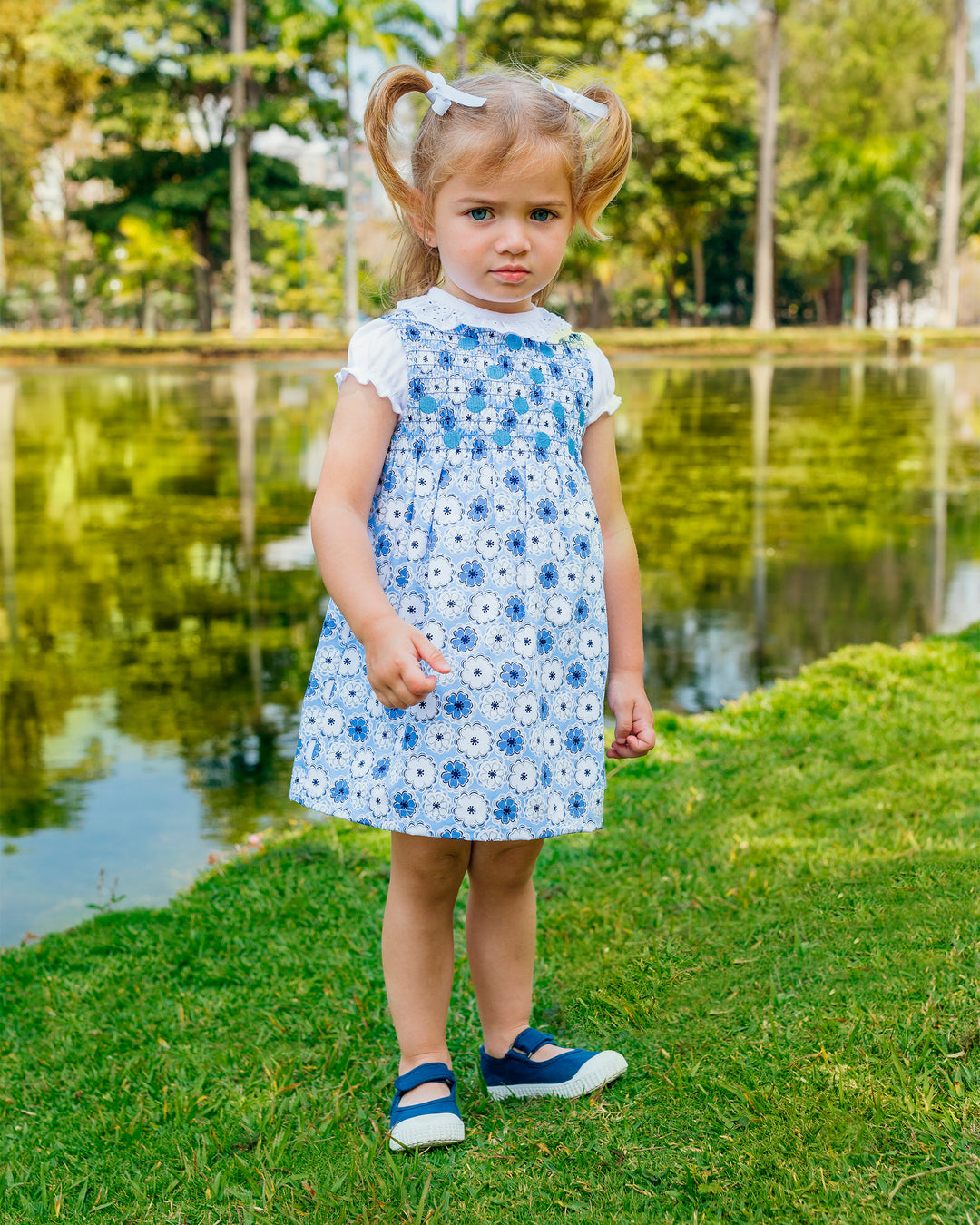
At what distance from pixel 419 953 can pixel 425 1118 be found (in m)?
0.24

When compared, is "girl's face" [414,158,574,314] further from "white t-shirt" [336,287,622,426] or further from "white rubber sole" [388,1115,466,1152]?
"white rubber sole" [388,1115,466,1152]

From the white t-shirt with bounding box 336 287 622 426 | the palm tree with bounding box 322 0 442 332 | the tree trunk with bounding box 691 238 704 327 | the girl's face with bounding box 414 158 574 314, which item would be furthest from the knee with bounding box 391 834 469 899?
the tree trunk with bounding box 691 238 704 327

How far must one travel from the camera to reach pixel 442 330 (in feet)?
6.42

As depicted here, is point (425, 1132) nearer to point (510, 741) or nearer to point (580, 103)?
point (510, 741)

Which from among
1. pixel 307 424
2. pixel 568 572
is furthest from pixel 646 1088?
pixel 307 424

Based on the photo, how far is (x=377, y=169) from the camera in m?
2.06

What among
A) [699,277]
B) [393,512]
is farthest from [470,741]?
[699,277]

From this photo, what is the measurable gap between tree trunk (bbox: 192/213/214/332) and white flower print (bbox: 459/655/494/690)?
3692 cm

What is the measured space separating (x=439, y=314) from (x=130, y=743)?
234 centimetres

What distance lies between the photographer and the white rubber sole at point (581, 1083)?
2.09 meters

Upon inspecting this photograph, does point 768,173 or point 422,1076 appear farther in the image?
point 768,173

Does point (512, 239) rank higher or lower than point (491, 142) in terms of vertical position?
lower

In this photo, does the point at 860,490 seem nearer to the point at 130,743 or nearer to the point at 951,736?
the point at 951,736

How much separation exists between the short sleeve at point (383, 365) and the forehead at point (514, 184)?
230mm
